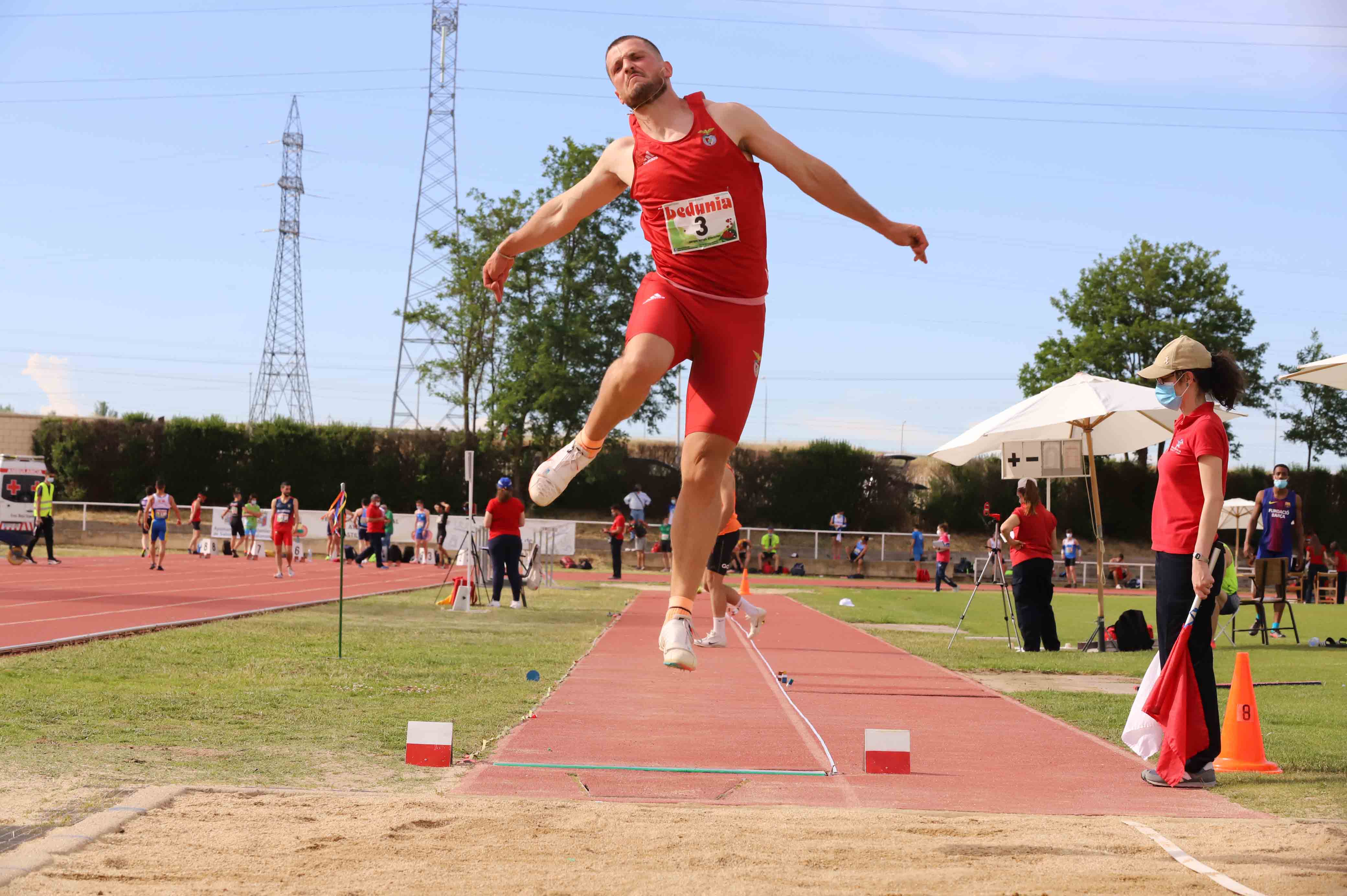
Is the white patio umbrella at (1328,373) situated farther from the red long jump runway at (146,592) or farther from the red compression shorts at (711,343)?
the red long jump runway at (146,592)

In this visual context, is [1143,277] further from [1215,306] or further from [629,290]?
[629,290]

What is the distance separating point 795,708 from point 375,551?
2380 centimetres

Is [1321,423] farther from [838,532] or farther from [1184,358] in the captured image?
[1184,358]

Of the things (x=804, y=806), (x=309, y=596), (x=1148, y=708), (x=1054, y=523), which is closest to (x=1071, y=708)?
(x=1148, y=708)

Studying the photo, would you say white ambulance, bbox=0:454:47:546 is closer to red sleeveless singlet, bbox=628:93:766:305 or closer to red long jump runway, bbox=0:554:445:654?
red long jump runway, bbox=0:554:445:654

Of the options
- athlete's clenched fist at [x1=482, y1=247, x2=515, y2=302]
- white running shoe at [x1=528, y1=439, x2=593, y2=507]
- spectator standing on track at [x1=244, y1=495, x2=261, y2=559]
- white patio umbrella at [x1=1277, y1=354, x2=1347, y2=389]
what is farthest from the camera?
spectator standing on track at [x1=244, y1=495, x2=261, y2=559]

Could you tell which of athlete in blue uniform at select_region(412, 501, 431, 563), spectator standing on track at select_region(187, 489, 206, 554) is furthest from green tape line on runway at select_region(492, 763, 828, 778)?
spectator standing on track at select_region(187, 489, 206, 554)

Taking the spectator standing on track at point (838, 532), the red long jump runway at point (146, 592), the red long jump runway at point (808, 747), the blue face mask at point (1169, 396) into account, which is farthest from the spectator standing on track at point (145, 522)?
the blue face mask at point (1169, 396)

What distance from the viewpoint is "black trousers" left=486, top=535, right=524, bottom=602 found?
17906 millimetres

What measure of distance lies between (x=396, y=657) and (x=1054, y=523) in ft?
23.3

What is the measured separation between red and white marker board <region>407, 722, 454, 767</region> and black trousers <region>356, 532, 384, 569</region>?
23722 millimetres

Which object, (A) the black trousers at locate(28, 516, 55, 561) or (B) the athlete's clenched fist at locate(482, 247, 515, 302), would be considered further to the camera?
(A) the black trousers at locate(28, 516, 55, 561)

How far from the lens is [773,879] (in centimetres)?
379

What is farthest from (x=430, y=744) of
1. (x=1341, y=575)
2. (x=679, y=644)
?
(x=1341, y=575)
